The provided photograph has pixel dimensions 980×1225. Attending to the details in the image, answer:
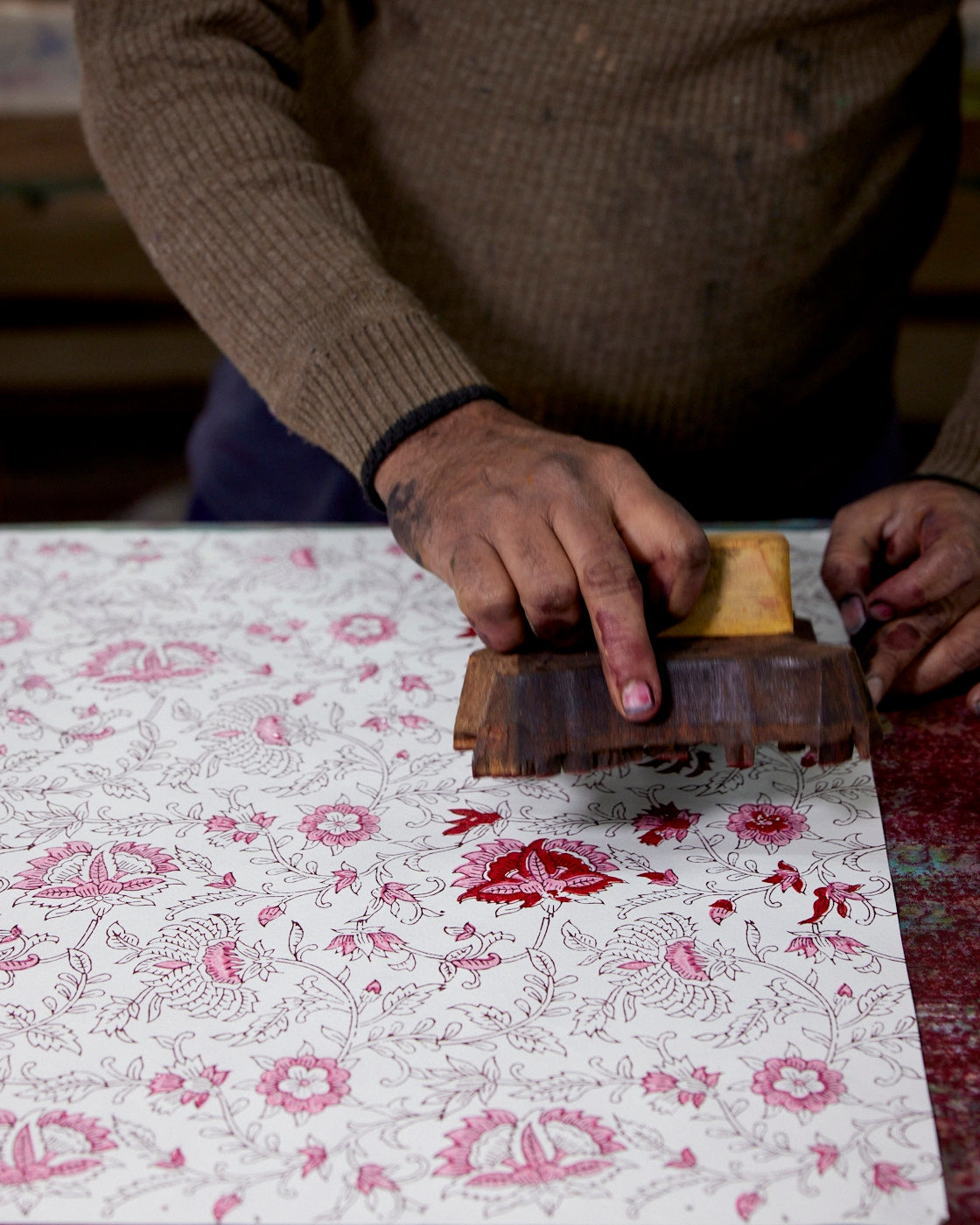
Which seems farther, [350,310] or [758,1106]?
[350,310]

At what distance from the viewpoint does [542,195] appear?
1.10 m

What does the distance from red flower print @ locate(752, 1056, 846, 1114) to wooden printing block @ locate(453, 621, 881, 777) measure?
182 millimetres

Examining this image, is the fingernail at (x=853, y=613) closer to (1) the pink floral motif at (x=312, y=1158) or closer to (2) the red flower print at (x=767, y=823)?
(2) the red flower print at (x=767, y=823)

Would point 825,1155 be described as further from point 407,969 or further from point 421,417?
point 421,417

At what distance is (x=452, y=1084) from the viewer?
0.57 metres

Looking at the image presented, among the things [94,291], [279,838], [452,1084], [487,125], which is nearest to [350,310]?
[487,125]

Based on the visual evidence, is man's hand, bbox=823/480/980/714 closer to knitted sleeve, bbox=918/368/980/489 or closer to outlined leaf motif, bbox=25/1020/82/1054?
knitted sleeve, bbox=918/368/980/489

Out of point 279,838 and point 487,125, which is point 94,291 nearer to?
point 487,125

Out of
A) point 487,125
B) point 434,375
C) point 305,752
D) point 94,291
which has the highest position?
point 487,125

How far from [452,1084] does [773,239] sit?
2.93 ft

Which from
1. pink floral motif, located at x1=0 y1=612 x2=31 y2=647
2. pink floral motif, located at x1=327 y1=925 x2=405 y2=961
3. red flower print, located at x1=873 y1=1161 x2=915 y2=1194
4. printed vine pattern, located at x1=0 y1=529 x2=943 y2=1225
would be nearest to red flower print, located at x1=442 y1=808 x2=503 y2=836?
printed vine pattern, located at x1=0 y1=529 x2=943 y2=1225

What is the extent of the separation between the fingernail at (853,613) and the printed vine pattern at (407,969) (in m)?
0.16

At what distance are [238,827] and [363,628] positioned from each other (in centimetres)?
29

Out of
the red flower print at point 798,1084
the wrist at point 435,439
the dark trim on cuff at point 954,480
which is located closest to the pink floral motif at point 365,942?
the red flower print at point 798,1084
